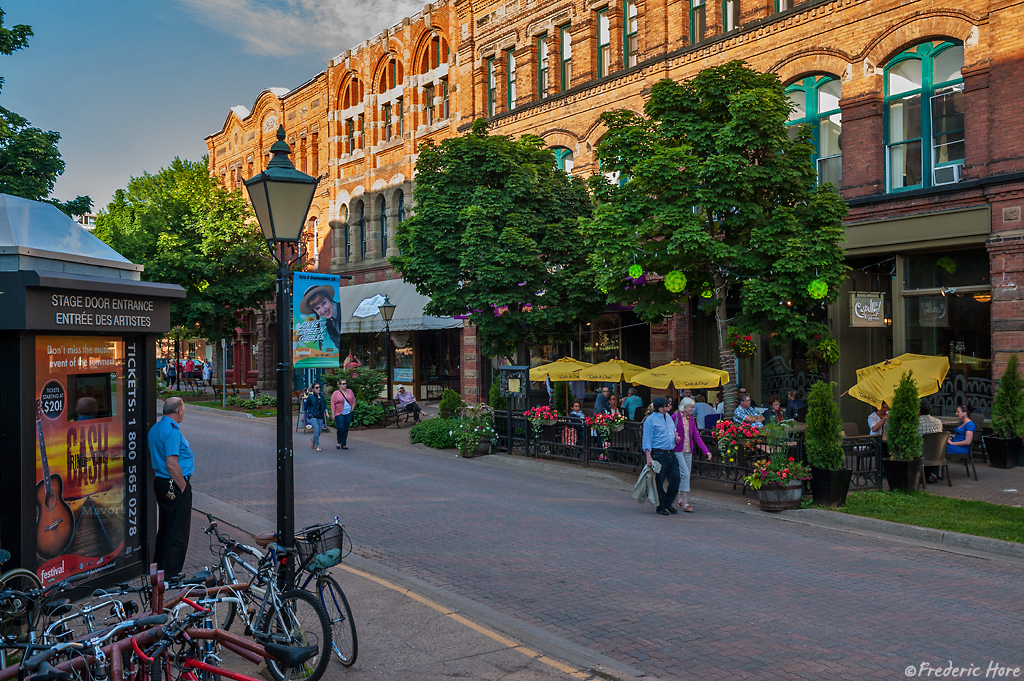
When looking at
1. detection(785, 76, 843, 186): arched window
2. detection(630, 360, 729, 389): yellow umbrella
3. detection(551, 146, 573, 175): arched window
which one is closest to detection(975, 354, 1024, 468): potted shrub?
detection(630, 360, 729, 389): yellow umbrella

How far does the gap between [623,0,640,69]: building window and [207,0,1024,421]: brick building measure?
0.19ft

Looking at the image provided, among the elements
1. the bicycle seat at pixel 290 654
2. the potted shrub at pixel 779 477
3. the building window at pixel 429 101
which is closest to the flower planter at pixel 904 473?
the potted shrub at pixel 779 477

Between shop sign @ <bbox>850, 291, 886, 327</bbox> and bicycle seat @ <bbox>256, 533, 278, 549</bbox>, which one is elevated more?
shop sign @ <bbox>850, 291, 886, 327</bbox>

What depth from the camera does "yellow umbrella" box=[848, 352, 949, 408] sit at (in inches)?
544

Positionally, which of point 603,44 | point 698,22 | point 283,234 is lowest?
point 283,234

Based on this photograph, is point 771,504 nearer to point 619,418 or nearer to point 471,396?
point 619,418

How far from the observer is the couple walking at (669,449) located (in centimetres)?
1132

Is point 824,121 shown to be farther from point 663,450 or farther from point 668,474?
point 668,474

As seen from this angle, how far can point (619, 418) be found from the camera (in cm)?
1537

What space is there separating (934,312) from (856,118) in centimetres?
476

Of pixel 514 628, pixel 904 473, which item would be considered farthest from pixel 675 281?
pixel 514 628

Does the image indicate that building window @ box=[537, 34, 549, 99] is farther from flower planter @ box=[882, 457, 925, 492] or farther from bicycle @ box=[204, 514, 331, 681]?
bicycle @ box=[204, 514, 331, 681]

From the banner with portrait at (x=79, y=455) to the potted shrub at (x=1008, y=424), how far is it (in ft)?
48.2

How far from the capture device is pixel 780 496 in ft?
37.7
